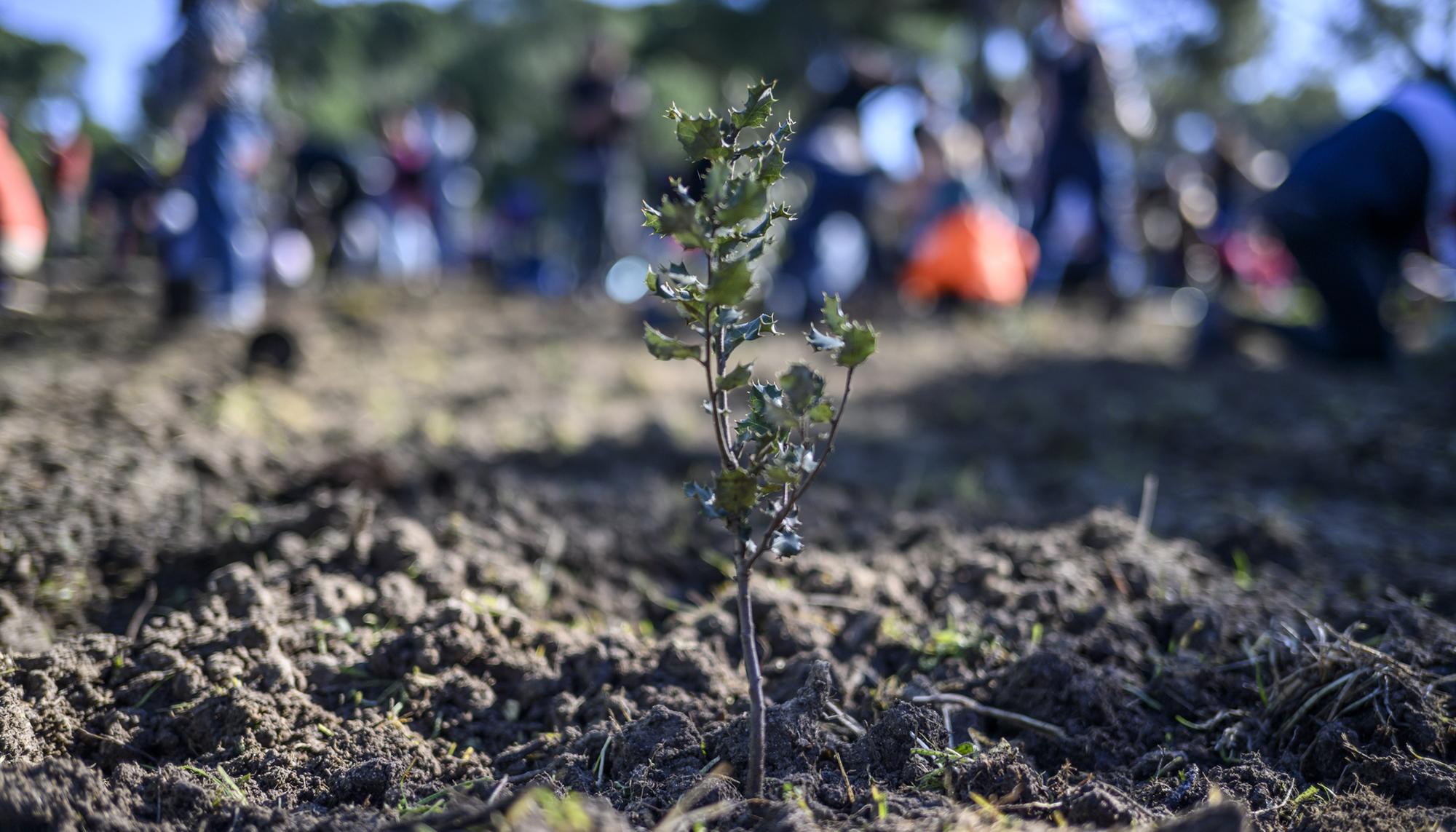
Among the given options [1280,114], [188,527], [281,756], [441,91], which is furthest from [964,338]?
[1280,114]

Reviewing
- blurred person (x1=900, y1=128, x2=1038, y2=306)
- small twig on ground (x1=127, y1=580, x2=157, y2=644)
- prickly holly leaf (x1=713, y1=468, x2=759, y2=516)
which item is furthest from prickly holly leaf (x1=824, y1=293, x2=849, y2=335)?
blurred person (x1=900, y1=128, x2=1038, y2=306)

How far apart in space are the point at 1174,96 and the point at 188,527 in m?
19.2

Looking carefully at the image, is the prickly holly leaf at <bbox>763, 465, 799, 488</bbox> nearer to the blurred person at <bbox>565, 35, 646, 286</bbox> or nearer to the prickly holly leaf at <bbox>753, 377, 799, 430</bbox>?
the prickly holly leaf at <bbox>753, 377, 799, 430</bbox>

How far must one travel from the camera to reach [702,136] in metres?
1.25

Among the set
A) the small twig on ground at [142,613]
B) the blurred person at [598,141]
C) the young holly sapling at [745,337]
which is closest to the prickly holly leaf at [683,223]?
the young holly sapling at [745,337]

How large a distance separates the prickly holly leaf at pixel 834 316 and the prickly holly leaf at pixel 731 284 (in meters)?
0.10

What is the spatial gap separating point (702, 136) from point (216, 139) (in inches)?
157

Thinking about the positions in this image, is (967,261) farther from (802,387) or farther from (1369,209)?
(802,387)

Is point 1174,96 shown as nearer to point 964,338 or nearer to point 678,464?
point 964,338

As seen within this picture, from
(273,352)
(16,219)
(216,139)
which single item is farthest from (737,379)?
(16,219)

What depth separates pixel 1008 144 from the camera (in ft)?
26.9

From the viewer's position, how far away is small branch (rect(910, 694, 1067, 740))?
5.07 ft

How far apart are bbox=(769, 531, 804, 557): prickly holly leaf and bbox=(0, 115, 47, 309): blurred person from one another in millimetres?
4400

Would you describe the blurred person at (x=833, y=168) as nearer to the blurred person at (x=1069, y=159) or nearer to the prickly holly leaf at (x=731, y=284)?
the blurred person at (x=1069, y=159)
